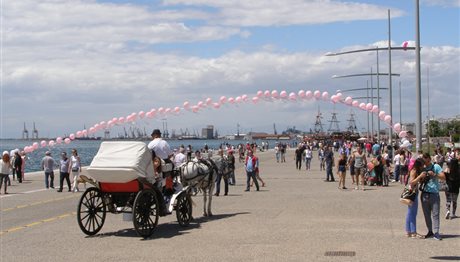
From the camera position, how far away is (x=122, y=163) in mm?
14211

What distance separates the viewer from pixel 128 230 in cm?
1538

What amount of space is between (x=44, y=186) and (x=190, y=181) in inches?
691

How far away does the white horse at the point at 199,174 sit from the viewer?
16.8m

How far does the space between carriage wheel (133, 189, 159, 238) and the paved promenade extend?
229 mm

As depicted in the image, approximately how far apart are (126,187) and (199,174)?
9.94 feet

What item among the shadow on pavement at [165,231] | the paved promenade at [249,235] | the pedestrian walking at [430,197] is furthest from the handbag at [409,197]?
the shadow on pavement at [165,231]

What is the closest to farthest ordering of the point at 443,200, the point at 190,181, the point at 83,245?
the point at 83,245 → the point at 190,181 → the point at 443,200

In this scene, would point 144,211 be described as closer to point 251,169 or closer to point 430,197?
point 430,197

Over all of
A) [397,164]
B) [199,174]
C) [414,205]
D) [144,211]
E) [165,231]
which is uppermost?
[199,174]

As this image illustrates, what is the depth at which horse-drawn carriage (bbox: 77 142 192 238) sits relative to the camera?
14031 mm

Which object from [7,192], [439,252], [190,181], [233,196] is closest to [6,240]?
[190,181]

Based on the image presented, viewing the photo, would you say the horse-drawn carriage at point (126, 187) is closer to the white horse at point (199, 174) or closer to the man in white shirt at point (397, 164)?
the white horse at point (199, 174)

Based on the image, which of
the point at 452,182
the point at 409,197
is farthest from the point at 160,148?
the point at 452,182

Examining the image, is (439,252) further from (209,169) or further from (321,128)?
(321,128)
